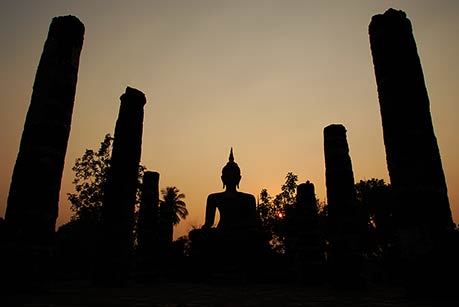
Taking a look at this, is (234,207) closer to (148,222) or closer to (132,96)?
(148,222)

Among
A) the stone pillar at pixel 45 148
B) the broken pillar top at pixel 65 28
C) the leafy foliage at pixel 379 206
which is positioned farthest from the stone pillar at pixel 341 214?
the leafy foliage at pixel 379 206

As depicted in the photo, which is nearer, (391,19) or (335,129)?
(391,19)

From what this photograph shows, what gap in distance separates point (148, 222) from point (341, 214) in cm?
768

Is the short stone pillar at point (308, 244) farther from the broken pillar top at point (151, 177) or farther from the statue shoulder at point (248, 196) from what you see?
the broken pillar top at point (151, 177)

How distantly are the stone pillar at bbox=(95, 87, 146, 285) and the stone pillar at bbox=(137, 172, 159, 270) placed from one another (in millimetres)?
4170

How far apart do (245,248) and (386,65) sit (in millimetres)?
7129

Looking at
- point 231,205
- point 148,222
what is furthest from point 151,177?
point 231,205

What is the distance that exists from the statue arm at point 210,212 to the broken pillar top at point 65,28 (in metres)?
8.26

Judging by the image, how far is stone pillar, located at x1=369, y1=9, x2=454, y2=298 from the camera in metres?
6.05

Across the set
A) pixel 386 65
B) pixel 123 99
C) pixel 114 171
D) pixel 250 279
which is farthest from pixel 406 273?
pixel 123 99

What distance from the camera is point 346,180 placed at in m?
10.6

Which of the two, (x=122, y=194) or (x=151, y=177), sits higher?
(x=151, y=177)

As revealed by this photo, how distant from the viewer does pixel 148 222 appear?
14.5 metres

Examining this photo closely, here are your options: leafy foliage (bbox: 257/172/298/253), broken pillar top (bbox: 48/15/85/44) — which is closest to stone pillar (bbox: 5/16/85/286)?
broken pillar top (bbox: 48/15/85/44)
